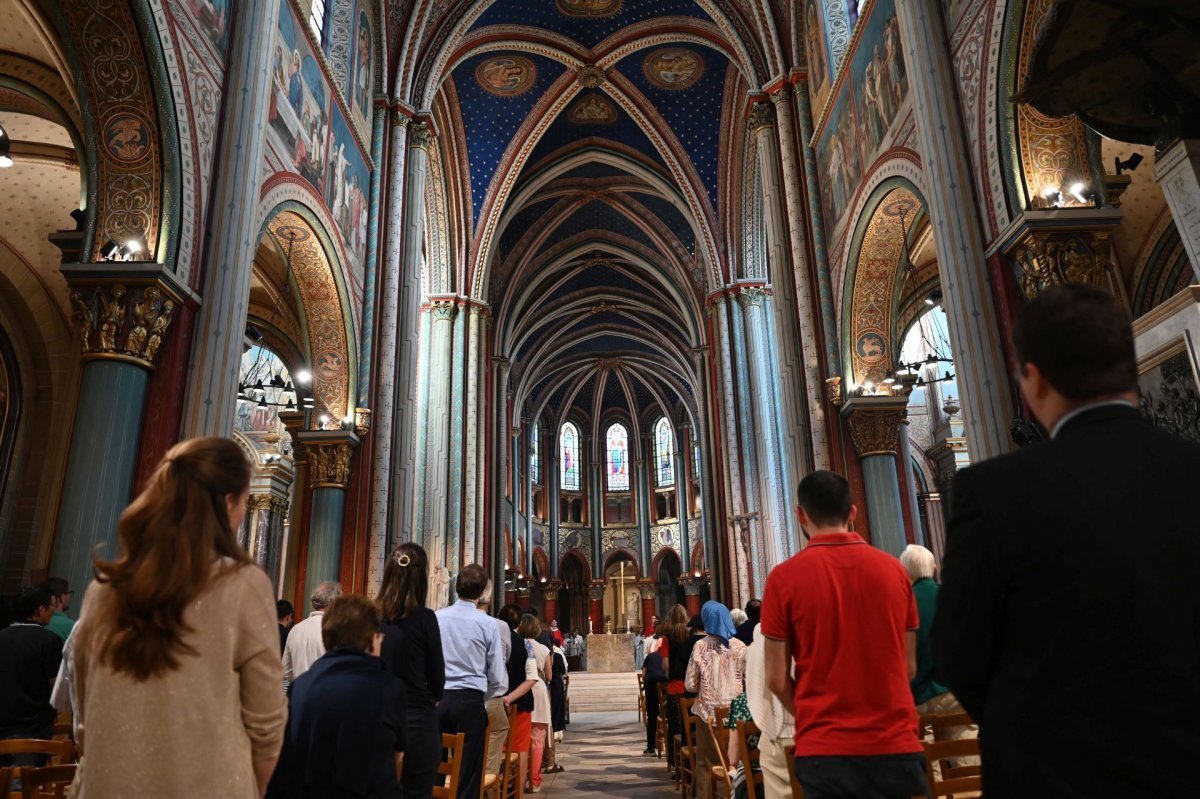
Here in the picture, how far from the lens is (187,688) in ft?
5.38

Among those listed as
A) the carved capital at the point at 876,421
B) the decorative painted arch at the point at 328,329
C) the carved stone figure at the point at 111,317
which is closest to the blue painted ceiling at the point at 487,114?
the decorative painted arch at the point at 328,329

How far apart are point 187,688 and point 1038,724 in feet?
5.05

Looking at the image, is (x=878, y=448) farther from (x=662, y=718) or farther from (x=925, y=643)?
(x=925, y=643)

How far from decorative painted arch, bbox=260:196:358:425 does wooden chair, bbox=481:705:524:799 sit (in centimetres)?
531

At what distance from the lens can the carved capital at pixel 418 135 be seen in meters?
12.5

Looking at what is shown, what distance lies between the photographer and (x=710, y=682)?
213 inches

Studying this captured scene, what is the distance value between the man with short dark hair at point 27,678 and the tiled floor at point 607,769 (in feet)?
13.0

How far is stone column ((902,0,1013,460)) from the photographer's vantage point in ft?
19.4

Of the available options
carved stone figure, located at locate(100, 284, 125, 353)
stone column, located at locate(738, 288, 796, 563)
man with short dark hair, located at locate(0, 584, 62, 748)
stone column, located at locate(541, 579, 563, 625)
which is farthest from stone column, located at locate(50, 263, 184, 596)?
stone column, located at locate(541, 579, 563, 625)

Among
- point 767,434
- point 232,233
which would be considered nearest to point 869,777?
point 232,233

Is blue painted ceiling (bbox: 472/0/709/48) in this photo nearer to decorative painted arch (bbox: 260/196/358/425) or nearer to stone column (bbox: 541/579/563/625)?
decorative painted arch (bbox: 260/196/358/425)

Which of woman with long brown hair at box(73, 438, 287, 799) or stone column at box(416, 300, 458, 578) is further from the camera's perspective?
stone column at box(416, 300, 458, 578)

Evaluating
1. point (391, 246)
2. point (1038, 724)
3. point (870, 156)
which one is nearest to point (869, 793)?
point (1038, 724)

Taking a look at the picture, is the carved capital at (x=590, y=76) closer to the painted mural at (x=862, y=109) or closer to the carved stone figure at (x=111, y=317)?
the painted mural at (x=862, y=109)
